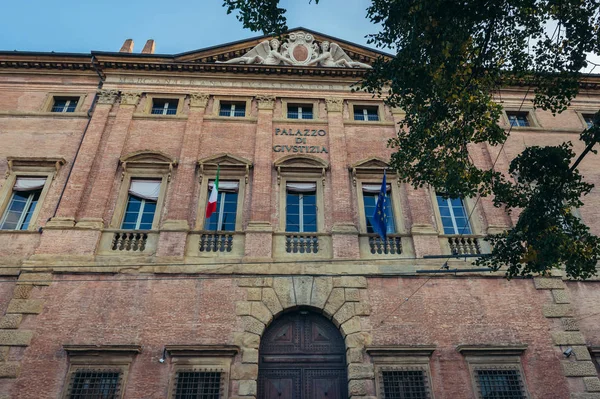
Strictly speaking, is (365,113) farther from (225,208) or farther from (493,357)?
(493,357)

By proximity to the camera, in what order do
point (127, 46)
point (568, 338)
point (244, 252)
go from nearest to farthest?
point (568, 338)
point (244, 252)
point (127, 46)

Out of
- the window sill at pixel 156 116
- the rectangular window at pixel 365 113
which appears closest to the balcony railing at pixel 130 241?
the window sill at pixel 156 116

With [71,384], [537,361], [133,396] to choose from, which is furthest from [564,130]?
[71,384]

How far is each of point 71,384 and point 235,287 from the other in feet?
13.5

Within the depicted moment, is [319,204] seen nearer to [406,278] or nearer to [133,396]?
[406,278]

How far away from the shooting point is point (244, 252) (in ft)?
37.2

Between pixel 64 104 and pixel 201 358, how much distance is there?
1090 cm

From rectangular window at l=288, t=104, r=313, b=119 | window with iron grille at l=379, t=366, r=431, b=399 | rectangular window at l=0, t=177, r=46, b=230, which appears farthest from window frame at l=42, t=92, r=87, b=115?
window with iron grille at l=379, t=366, r=431, b=399

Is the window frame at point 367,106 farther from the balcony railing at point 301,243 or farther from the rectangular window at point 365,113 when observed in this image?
the balcony railing at point 301,243

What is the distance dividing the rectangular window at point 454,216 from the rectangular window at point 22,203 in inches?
473

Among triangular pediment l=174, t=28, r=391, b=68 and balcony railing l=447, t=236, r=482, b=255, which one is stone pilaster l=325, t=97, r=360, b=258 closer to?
triangular pediment l=174, t=28, r=391, b=68

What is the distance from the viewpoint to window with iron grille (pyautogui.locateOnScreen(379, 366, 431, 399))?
9594mm

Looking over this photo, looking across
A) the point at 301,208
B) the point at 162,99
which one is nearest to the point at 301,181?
the point at 301,208

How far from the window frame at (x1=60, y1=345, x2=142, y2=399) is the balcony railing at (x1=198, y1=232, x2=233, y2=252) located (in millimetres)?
3012
